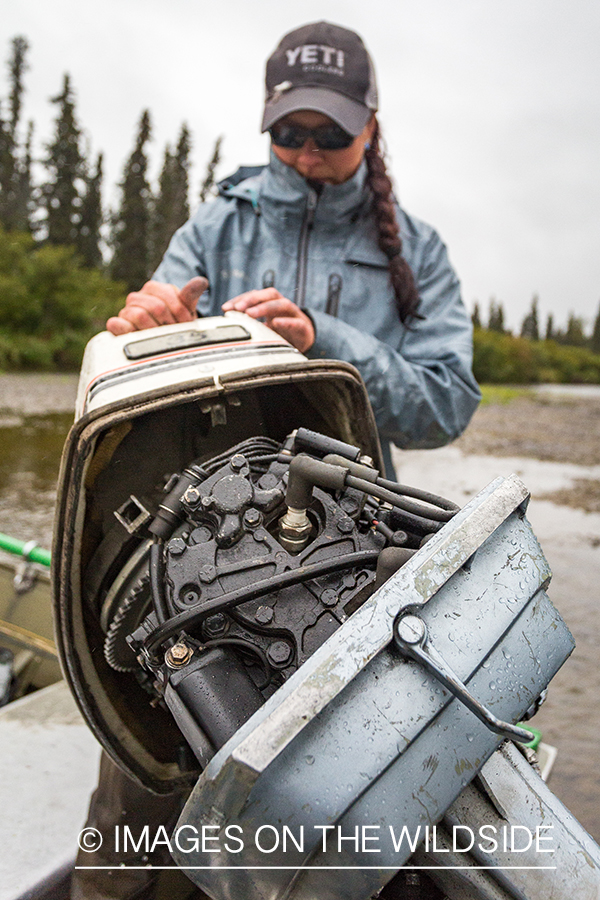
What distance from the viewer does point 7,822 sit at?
155cm

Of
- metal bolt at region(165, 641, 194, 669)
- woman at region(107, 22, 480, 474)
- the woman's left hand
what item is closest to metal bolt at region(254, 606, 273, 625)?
metal bolt at region(165, 641, 194, 669)

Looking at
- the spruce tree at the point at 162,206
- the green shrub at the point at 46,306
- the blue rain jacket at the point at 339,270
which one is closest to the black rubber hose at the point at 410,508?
the blue rain jacket at the point at 339,270

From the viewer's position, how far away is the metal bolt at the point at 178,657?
94cm

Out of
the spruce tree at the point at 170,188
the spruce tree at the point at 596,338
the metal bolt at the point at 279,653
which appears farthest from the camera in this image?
the spruce tree at the point at 596,338

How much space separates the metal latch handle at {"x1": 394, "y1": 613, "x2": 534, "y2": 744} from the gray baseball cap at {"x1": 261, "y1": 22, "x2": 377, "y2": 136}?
56.6 inches

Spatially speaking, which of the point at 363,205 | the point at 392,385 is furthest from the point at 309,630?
the point at 363,205

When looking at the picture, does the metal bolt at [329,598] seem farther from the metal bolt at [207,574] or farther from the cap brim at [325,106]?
the cap brim at [325,106]

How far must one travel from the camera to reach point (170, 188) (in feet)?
74.2

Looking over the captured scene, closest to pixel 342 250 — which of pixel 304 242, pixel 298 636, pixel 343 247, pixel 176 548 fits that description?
pixel 343 247

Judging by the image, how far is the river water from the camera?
8.09 ft

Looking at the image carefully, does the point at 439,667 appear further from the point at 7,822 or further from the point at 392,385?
the point at 7,822

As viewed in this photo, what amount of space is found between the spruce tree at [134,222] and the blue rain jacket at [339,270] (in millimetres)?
22332

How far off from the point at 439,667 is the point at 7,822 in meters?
1.40

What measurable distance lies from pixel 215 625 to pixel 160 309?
808 mm
